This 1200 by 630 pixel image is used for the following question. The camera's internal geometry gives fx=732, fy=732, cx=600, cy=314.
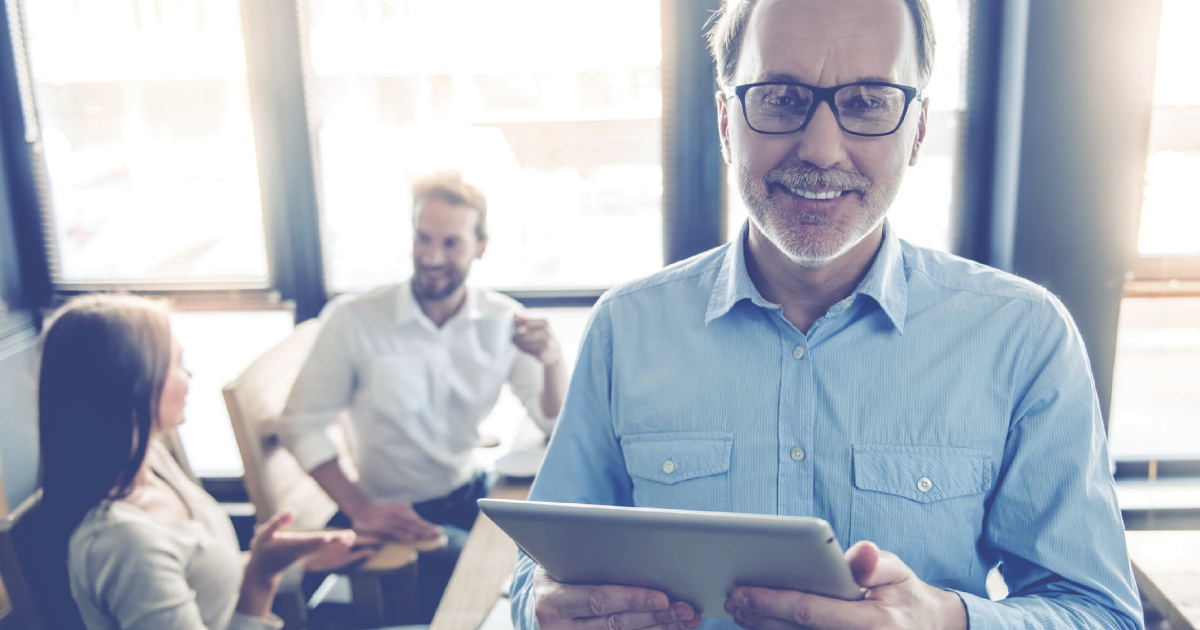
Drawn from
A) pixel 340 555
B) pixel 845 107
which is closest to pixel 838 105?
pixel 845 107

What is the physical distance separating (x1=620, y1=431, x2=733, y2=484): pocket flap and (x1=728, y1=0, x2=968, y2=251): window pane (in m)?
1.19

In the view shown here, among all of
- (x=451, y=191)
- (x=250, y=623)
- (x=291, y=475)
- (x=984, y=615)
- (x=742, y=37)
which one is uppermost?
(x=742, y=37)

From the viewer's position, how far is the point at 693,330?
37.4 inches

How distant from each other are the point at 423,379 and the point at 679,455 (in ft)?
3.99

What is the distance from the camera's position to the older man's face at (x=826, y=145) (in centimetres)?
85

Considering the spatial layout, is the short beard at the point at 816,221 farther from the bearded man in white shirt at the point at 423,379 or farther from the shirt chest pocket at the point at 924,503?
the bearded man in white shirt at the point at 423,379

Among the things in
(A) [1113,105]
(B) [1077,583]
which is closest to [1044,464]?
(B) [1077,583]

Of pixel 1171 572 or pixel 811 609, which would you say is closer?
pixel 811 609

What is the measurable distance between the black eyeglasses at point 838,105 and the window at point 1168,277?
54.6 inches

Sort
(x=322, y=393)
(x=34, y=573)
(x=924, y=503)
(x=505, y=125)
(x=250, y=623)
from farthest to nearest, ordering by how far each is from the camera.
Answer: (x=505, y=125) < (x=322, y=393) < (x=250, y=623) < (x=34, y=573) < (x=924, y=503)

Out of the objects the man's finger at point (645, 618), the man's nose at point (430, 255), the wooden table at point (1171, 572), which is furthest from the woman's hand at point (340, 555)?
the wooden table at point (1171, 572)

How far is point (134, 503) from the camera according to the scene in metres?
1.33

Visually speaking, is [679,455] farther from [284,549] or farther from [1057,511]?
[284,549]

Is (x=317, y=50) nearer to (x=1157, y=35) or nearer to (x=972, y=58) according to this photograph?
(x=972, y=58)
